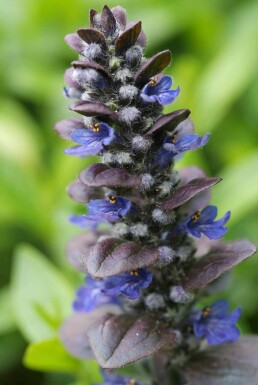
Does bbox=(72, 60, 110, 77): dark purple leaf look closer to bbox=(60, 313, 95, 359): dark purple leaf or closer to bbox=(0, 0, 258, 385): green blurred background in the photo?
bbox=(60, 313, 95, 359): dark purple leaf

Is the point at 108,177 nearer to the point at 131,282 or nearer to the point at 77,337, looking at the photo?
the point at 131,282

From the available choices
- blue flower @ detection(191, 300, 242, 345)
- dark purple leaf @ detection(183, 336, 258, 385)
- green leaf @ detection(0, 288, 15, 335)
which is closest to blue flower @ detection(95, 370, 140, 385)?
dark purple leaf @ detection(183, 336, 258, 385)

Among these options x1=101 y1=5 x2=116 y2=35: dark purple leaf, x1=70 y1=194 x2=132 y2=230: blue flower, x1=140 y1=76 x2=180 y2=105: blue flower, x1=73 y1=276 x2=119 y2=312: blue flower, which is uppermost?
x1=101 y1=5 x2=116 y2=35: dark purple leaf

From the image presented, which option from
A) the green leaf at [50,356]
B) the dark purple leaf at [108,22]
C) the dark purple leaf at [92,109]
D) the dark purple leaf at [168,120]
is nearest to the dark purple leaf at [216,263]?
the dark purple leaf at [168,120]

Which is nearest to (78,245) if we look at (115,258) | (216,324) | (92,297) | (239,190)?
(92,297)

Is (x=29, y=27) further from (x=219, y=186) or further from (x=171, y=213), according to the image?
(x=171, y=213)

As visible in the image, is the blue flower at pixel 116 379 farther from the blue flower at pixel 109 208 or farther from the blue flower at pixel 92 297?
the blue flower at pixel 109 208

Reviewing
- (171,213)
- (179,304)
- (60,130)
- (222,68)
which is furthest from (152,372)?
(222,68)
